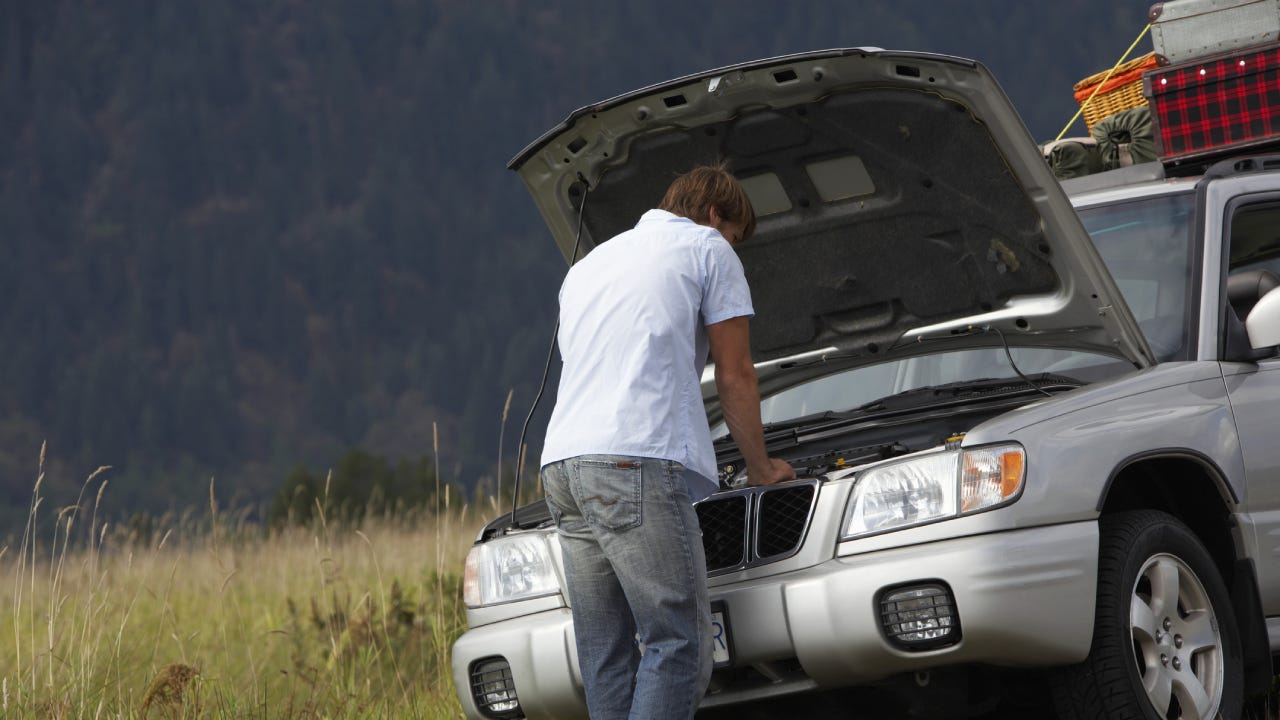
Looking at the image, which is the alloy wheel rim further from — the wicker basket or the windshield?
the wicker basket

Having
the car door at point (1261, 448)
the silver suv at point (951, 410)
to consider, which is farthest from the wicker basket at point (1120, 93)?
the car door at point (1261, 448)

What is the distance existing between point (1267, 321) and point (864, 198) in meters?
1.43

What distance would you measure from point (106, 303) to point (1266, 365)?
143 metres

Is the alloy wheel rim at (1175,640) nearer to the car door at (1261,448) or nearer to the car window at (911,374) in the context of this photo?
the car door at (1261,448)

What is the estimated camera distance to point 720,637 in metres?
4.06

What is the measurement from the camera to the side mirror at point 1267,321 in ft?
14.5

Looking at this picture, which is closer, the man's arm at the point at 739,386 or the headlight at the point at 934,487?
the headlight at the point at 934,487

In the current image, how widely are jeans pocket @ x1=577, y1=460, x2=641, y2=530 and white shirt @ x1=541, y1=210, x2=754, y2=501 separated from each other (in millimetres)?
43

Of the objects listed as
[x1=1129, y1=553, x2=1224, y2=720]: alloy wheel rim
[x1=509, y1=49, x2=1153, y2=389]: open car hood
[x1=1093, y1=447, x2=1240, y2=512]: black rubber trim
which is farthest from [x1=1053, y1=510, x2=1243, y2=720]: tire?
[x1=509, y1=49, x2=1153, y2=389]: open car hood

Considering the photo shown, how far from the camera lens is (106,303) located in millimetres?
138000

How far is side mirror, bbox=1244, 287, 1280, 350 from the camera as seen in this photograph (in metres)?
4.43

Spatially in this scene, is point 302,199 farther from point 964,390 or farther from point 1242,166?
point 964,390

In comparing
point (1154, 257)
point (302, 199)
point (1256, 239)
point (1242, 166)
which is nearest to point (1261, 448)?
point (1154, 257)

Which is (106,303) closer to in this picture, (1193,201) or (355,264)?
(355,264)
